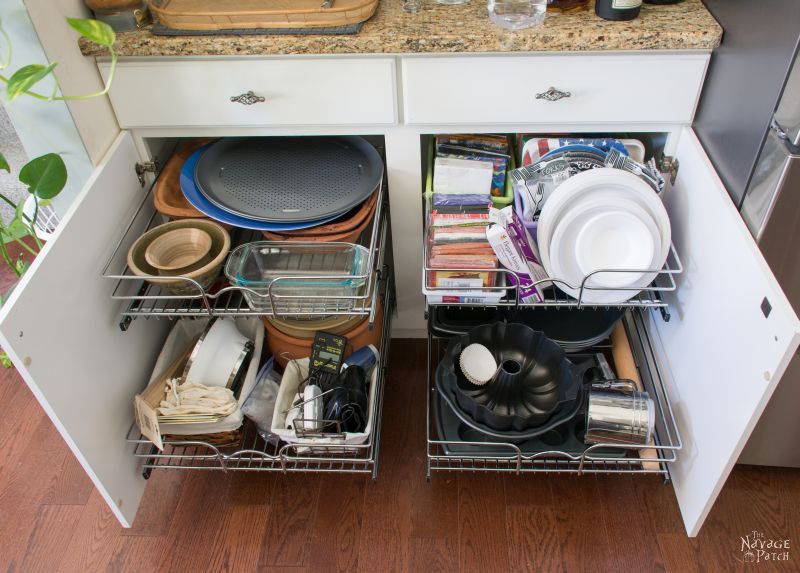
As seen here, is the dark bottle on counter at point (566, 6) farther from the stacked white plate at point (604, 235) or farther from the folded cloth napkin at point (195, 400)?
the folded cloth napkin at point (195, 400)

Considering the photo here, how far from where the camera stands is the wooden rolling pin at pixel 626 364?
1.36 meters

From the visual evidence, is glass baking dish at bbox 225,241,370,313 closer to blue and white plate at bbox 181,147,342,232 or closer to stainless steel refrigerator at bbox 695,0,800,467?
blue and white plate at bbox 181,147,342,232

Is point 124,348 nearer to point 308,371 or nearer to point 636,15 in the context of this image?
point 308,371

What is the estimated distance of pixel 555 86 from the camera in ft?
4.13

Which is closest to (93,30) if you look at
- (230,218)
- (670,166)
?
(230,218)

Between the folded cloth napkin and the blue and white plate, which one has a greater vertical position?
the blue and white plate

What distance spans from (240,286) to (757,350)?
2.92ft

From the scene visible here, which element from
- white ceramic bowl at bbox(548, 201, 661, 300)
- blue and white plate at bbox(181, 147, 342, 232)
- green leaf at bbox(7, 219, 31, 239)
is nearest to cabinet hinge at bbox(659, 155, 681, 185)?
white ceramic bowl at bbox(548, 201, 661, 300)

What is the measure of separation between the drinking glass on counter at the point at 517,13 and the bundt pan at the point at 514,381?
1.90 ft

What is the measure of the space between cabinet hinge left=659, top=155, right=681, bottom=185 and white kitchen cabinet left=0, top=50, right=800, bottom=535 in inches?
0.8

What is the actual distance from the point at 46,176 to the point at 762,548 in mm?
1567

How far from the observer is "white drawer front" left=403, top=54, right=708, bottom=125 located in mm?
1228

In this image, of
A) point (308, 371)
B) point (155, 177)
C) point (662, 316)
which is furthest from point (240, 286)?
point (662, 316)

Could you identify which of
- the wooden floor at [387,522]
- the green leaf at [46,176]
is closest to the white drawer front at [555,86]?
the green leaf at [46,176]
